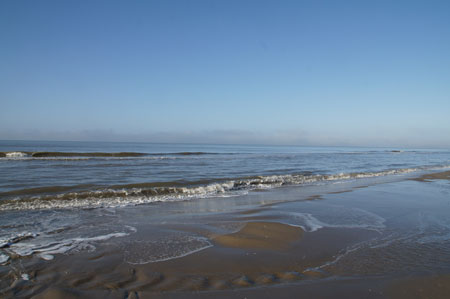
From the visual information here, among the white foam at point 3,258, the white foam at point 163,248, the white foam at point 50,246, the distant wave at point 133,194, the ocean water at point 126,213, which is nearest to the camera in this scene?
the white foam at point 3,258

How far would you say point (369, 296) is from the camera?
3195 millimetres

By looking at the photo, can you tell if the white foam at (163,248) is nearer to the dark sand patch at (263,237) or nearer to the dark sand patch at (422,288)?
the dark sand patch at (263,237)

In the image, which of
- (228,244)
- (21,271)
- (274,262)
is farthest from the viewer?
(228,244)

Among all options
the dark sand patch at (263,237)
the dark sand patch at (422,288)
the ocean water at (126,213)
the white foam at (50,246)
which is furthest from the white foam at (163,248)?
the dark sand patch at (422,288)

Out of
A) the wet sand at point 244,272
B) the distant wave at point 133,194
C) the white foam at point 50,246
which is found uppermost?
the wet sand at point 244,272

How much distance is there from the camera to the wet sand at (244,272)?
3.26 meters

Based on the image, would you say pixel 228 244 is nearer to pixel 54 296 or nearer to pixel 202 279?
pixel 202 279

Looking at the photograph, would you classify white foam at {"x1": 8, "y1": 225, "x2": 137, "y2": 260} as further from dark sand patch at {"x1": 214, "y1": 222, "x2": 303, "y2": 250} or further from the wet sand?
dark sand patch at {"x1": 214, "y1": 222, "x2": 303, "y2": 250}

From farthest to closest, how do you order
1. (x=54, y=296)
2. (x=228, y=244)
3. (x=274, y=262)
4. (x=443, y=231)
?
(x=443, y=231)
(x=228, y=244)
(x=274, y=262)
(x=54, y=296)

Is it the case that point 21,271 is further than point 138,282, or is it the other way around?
point 21,271

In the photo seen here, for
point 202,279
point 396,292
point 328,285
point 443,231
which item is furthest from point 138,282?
point 443,231

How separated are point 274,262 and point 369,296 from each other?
1.40 meters

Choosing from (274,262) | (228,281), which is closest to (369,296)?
(274,262)

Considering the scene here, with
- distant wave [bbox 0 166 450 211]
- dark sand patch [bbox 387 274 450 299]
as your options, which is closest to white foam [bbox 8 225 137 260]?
distant wave [bbox 0 166 450 211]
